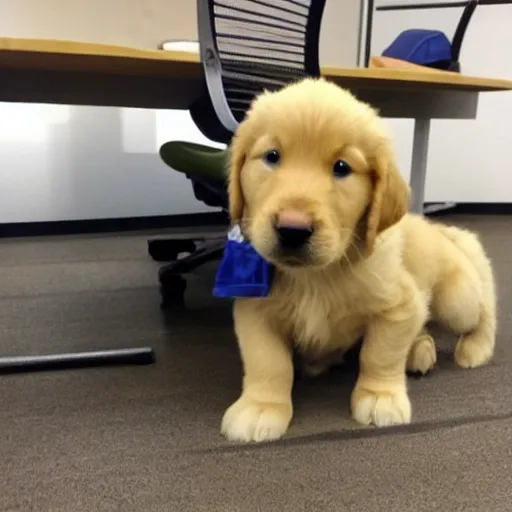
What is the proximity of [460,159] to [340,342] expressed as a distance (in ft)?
12.9

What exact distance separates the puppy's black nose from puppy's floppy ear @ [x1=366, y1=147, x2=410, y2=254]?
16cm

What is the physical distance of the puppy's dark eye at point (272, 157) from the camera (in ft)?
3.43

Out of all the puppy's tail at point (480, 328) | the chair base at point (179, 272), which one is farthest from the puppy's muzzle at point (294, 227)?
the chair base at point (179, 272)

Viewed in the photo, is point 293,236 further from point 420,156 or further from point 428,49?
point 428,49

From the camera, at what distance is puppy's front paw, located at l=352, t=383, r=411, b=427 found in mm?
1164

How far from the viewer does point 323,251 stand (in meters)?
0.98

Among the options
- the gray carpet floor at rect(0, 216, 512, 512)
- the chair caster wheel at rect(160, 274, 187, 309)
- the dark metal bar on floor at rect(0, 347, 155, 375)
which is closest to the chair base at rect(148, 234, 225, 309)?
the chair caster wheel at rect(160, 274, 187, 309)

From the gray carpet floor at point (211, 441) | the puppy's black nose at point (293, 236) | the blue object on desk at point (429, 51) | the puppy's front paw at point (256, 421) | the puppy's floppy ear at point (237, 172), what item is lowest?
the gray carpet floor at point (211, 441)

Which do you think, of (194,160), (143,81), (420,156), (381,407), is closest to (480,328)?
(381,407)

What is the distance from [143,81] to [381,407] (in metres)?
1.31

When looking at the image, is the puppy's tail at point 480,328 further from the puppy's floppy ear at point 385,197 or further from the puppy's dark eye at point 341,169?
the puppy's dark eye at point 341,169

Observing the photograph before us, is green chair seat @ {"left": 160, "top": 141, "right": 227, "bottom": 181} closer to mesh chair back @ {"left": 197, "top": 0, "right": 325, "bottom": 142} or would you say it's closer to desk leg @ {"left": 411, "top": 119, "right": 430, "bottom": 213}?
mesh chair back @ {"left": 197, "top": 0, "right": 325, "bottom": 142}

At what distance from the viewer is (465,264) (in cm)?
149

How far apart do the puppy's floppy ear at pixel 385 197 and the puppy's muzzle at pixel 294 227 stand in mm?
161
